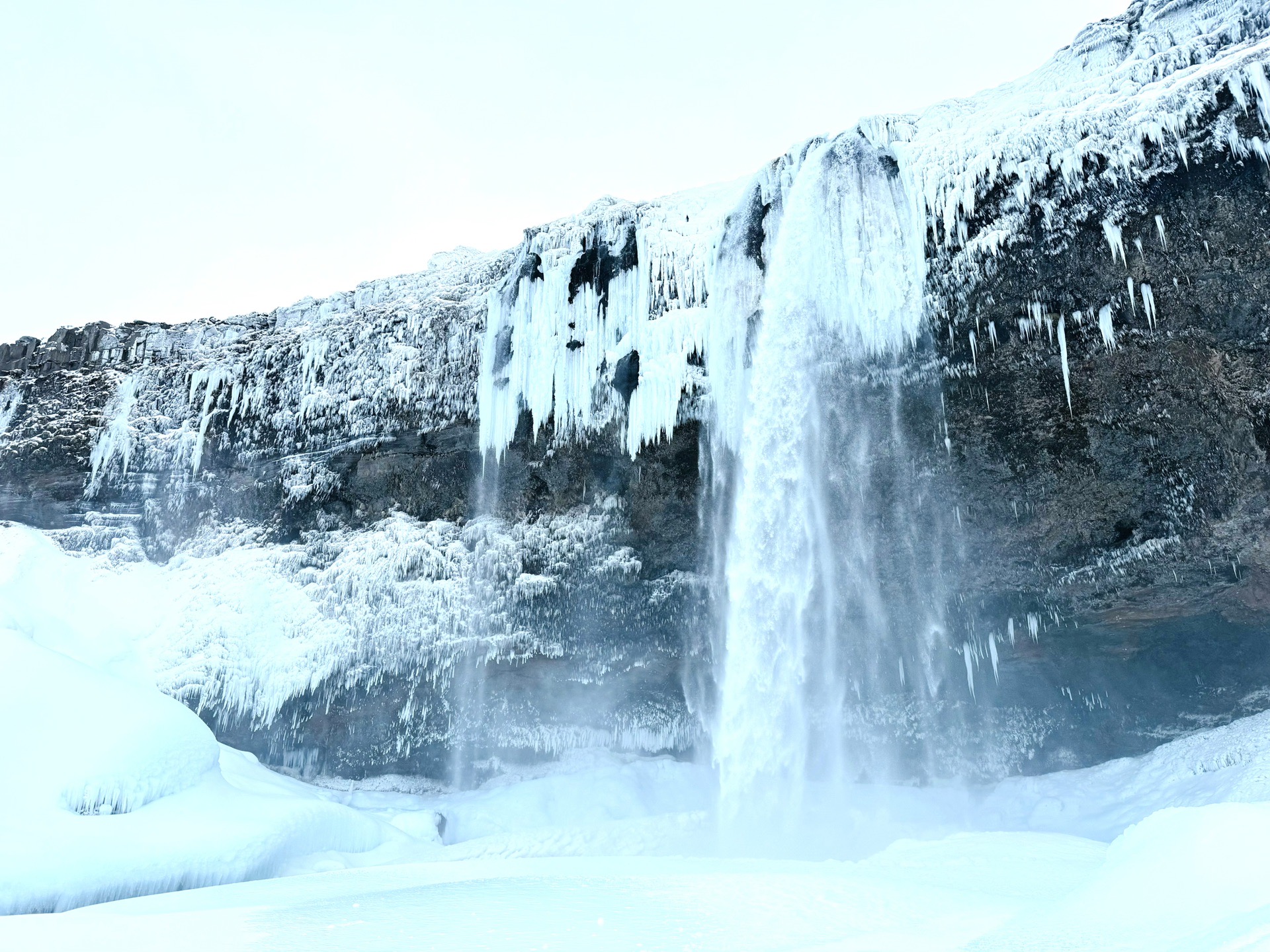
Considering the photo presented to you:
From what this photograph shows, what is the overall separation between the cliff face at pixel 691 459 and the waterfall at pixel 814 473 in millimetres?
127

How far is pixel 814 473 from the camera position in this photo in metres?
12.8

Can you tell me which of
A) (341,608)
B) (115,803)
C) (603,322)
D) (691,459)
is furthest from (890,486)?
(115,803)

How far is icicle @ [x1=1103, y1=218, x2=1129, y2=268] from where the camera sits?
10789mm

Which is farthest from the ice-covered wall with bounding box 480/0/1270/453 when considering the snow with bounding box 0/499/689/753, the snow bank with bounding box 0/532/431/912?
the snow bank with bounding box 0/532/431/912

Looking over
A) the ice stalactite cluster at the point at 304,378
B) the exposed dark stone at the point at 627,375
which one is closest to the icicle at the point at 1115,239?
the exposed dark stone at the point at 627,375

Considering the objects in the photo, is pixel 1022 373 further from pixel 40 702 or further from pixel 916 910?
pixel 40 702

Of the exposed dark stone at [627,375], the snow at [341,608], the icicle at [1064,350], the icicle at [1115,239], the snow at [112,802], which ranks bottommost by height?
the snow at [112,802]

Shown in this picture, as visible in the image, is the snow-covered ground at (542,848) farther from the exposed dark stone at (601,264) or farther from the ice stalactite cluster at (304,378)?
the exposed dark stone at (601,264)

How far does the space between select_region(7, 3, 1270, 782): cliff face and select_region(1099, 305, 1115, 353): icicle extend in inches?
3.2

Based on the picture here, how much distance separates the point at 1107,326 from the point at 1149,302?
0.52 metres

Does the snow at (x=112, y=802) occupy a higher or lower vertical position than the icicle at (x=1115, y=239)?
lower

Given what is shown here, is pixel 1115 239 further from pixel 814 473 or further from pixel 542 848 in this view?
pixel 542 848

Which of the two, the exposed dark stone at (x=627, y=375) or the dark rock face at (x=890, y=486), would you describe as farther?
the exposed dark stone at (x=627, y=375)

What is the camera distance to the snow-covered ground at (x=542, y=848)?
4820mm
